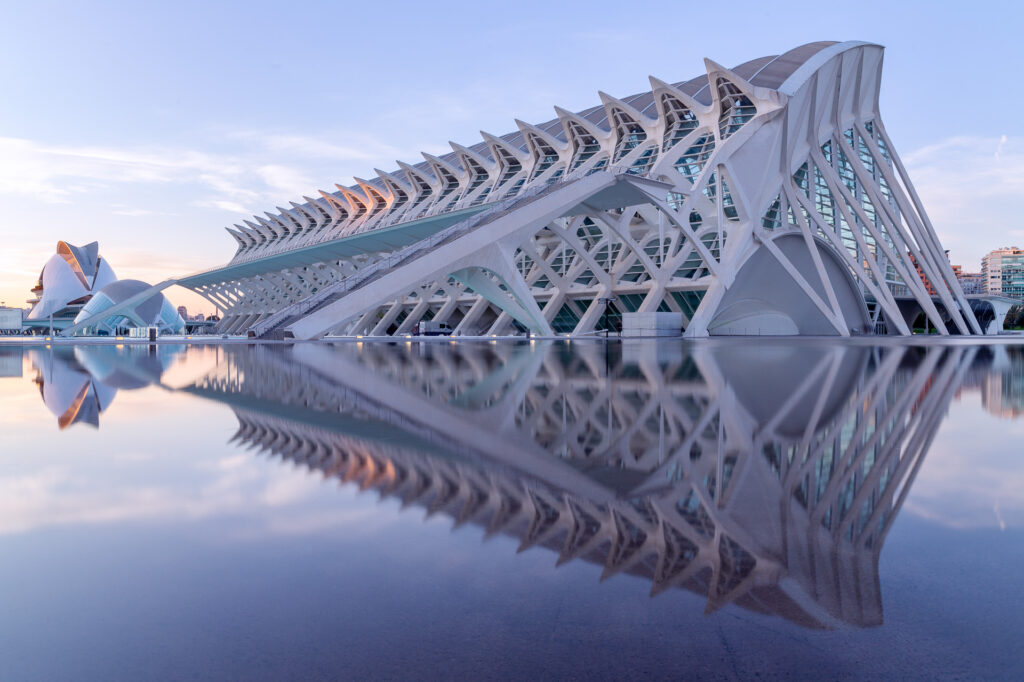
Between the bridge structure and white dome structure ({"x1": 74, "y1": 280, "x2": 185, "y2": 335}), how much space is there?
5731 cm

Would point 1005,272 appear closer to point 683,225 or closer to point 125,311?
point 683,225

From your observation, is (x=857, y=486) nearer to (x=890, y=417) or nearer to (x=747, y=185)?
(x=890, y=417)

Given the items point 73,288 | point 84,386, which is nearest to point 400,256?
point 84,386

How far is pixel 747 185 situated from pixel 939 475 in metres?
32.6

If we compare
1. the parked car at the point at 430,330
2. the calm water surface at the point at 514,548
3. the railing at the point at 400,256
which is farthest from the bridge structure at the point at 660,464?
the parked car at the point at 430,330

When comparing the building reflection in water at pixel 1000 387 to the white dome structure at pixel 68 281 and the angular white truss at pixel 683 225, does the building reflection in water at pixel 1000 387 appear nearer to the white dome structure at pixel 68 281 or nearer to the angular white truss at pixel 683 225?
Answer: the angular white truss at pixel 683 225

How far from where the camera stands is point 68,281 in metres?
79.5

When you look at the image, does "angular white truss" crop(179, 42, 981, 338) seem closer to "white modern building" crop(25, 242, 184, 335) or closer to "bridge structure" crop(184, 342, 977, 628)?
"bridge structure" crop(184, 342, 977, 628)

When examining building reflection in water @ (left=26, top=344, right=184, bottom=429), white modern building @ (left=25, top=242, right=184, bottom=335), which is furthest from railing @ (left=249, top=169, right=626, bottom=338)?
white modern building @ (left=25, top=242, right=184, bottom=335)

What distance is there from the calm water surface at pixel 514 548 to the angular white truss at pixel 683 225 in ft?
56.0

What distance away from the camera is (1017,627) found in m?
1.90

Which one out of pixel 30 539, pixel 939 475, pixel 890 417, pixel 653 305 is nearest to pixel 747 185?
pixel 653 305

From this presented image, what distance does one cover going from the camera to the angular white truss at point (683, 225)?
2538 centimetres

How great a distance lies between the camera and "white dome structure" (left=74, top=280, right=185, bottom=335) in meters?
A: 60.3
